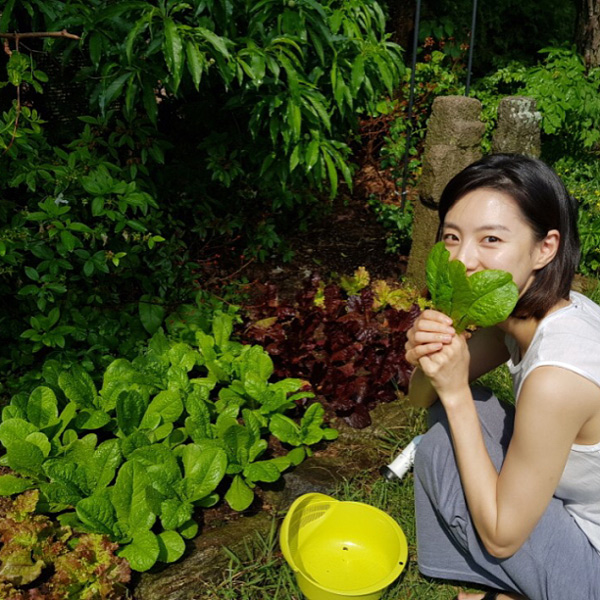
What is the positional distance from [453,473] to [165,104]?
2941 mm

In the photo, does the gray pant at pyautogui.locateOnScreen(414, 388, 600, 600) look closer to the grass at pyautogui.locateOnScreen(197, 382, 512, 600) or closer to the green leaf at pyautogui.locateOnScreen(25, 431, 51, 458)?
the grass at pyautogui.locateOnScreen(197, 382, 512, 600)

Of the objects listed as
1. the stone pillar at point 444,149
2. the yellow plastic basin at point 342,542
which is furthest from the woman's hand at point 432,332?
the stone pillar at point 444,149

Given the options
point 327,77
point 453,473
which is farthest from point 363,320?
point 453,473

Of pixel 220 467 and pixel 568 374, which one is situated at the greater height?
pixel 568 374

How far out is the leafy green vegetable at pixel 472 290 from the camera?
4.59 ft

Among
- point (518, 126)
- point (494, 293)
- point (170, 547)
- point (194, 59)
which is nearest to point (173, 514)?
point (170, 547)

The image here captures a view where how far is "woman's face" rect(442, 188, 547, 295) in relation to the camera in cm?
158

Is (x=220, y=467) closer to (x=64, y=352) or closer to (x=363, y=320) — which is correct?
(x=64, y=352)

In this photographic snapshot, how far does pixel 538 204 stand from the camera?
164 centimetres

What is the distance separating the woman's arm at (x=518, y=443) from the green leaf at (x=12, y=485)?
154cm

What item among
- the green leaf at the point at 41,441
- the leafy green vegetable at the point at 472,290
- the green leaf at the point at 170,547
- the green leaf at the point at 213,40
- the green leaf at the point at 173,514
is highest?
the green leaf at the point at 213,40

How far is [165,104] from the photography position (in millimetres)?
3908

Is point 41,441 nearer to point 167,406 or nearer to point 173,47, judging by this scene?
point 167,406

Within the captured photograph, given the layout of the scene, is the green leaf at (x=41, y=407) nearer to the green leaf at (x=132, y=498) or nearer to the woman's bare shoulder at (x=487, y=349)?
the green leaf at (x=132, y=498)
